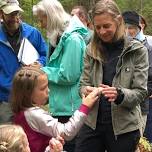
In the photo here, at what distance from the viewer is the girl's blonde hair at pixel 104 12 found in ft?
12.8

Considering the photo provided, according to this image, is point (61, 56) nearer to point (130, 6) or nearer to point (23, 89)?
point (23, 89)

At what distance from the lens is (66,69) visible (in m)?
4.81

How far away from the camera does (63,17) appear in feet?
16.7

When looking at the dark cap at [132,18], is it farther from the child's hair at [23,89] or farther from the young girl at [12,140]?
the young girl at [12,140]

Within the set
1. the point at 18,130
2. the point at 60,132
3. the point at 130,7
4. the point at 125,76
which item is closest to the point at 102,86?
the point at 125,76

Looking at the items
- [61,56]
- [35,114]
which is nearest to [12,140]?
[35,114]

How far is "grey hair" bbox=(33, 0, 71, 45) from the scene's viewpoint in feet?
16.6

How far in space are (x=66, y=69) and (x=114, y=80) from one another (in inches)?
37.9

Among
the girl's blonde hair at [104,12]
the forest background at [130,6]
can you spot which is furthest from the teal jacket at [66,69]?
the forest background at [130,6]

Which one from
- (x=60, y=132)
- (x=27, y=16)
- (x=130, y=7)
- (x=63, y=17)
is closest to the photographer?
(x=60, y=132)

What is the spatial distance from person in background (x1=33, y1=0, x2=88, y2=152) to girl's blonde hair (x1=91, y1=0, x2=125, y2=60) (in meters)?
0.74

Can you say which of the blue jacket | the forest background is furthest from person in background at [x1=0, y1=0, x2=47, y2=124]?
the forest background

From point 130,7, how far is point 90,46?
859 inches

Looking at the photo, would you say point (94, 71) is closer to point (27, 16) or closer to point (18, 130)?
point (18, 130)
